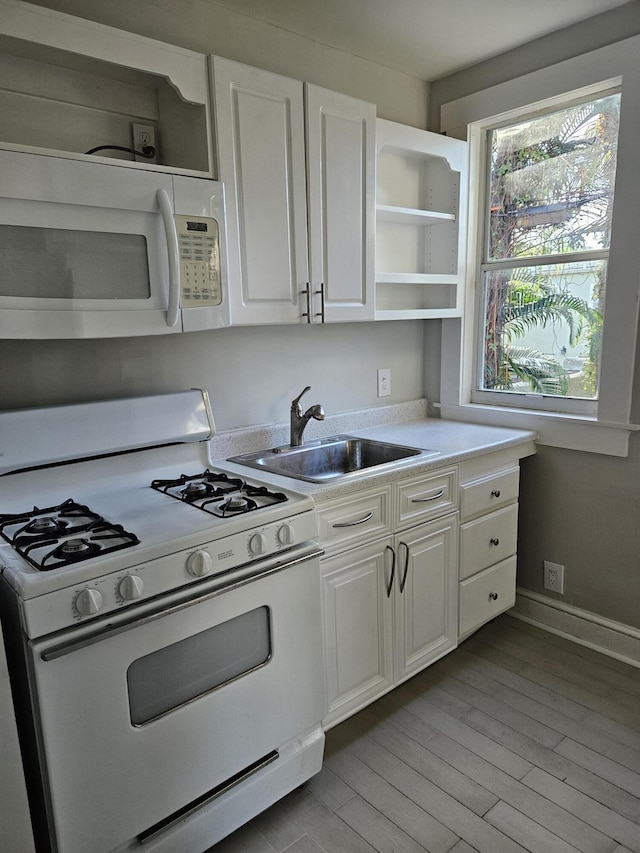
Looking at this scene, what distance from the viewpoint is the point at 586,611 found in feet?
8.26

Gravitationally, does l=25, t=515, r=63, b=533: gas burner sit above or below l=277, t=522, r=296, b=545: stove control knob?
above

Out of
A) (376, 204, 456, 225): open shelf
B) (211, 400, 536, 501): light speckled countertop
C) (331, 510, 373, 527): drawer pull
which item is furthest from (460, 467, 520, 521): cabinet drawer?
(376, 204, 456, 225): open shelf

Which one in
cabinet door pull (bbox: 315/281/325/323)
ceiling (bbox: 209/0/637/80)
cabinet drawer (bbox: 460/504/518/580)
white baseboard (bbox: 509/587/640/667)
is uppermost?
ceiling (bbox: 209/0/637/80)

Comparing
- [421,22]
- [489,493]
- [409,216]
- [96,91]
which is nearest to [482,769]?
[489,493]

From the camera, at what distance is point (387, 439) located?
2.44 meters

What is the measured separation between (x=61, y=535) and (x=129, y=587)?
0.92 feet

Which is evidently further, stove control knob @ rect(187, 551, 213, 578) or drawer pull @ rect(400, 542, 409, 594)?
drawer pull @ rect(400, 542, 409, 594)

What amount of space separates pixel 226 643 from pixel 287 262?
125 cm

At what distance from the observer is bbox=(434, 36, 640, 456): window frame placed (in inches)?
84.1

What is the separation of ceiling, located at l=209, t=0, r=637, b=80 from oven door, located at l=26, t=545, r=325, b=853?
184cm

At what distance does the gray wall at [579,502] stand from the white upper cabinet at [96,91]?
144 cm

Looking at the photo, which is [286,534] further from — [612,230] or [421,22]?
[421,22]

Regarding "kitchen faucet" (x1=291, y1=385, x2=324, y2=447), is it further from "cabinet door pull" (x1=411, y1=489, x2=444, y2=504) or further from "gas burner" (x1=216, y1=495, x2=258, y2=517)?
"gas burner" (x1=216, y1=495, x2=258, y2=517)

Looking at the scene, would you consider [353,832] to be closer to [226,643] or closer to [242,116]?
[226,643]
